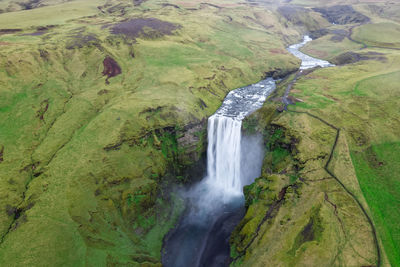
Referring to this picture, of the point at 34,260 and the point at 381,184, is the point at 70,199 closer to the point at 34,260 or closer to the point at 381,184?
the point at 34,260

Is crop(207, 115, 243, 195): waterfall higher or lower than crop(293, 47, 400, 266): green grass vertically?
lower

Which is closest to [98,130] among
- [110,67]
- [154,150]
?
[154,150]

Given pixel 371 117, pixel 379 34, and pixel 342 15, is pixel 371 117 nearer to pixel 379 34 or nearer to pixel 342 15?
pixel 379 34

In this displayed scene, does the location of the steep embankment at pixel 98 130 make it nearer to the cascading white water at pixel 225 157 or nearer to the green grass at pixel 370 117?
the cascading white water at pixel 225 157

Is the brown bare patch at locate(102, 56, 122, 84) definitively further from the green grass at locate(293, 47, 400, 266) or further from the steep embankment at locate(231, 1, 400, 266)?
the green grass at locate(293, 47, 400, 266)

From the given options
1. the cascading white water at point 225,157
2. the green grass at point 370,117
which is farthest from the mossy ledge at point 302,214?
the cascading white water at point 225,157

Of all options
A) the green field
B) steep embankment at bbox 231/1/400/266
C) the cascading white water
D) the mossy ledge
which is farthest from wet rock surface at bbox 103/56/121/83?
the mossy ledge
